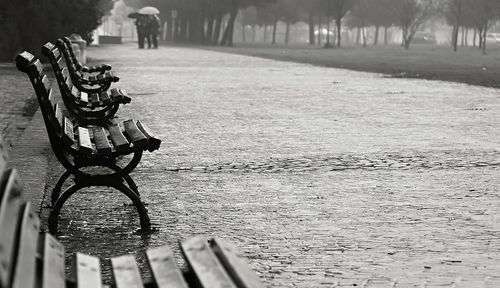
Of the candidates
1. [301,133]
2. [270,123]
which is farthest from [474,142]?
[270,123]

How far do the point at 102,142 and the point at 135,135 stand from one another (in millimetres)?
215

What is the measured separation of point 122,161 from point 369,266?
409cm

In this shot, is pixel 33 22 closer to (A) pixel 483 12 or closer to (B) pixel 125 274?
(B) pixel 125 274

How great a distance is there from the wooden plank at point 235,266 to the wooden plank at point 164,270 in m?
0.13

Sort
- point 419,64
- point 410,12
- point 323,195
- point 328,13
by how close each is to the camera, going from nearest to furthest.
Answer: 1. point 323,195
2. point 419,64
3. point 328,13
4. point 410,12

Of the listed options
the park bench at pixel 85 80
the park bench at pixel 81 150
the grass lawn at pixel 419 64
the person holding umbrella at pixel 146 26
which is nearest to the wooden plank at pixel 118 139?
the park bench at pixel 81 150

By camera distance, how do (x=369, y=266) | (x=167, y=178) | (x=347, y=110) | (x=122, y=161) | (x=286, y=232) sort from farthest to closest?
(x=347, y=110) → (x=122, y=161) → (x=167, y=178) → (x=286, y=232) → (x=369, y=266)

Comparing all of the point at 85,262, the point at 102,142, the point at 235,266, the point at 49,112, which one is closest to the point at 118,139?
the point at 102,142

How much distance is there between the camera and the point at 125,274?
3.12 m

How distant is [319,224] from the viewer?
20.3 ft

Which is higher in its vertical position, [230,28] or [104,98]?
[104,98]

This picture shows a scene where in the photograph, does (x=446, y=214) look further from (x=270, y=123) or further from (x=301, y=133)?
(x=270, y=123)

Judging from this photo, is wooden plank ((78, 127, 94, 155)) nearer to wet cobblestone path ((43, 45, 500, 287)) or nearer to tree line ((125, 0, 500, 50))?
wet cobblestone path ((43, 45, 500, 287))

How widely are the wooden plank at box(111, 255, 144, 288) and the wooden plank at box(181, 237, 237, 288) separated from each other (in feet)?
0.53
